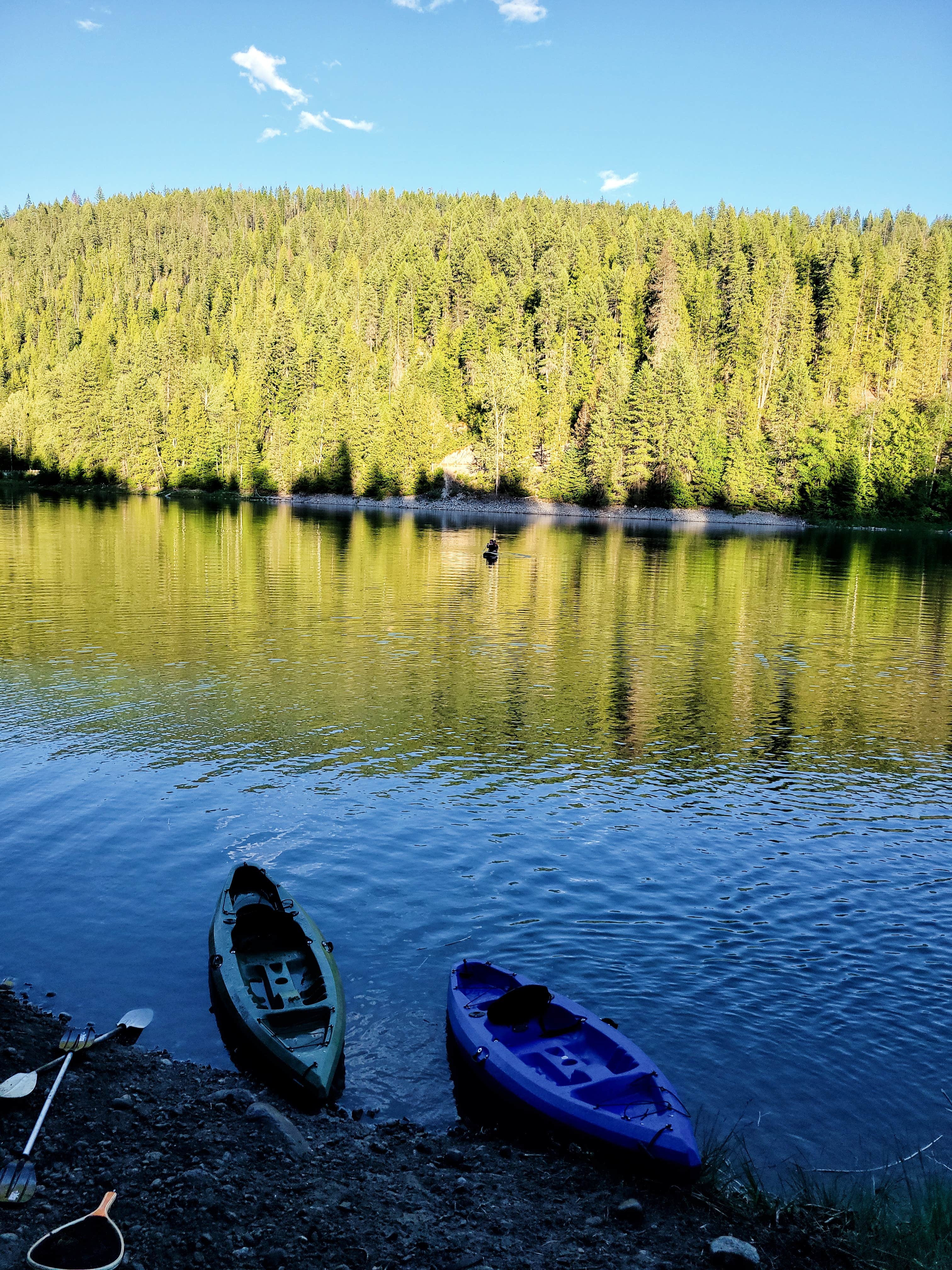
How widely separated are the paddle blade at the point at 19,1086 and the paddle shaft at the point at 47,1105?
21 cm

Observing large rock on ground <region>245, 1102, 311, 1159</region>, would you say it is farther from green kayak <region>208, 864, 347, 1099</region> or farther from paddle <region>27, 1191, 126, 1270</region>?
paddle <region>27, 1191, 126, 1270</region>

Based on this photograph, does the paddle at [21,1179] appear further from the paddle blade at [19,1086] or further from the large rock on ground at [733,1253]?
the large rock on ground at [733,1253]

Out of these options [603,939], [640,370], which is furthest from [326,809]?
[640,370]

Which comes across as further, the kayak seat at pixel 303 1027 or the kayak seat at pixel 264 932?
the kayak seat at pixel 264 932

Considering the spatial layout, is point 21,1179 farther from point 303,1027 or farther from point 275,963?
point 275,963

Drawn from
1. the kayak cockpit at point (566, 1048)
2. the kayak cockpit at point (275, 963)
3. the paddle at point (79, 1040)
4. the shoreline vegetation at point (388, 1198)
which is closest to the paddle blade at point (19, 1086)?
the paddle at point (79, 1040)

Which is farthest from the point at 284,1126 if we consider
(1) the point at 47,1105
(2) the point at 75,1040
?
(2) the point at 75,1040

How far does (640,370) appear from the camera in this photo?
140 meters

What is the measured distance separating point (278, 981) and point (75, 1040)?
260 cm

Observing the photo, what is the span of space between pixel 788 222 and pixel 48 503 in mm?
160748

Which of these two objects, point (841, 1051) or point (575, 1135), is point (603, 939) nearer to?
point (841, 1051)

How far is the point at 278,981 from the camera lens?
39.4ft

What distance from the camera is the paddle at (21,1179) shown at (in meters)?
7.61

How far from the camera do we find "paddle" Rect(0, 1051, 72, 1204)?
7.61 meters
